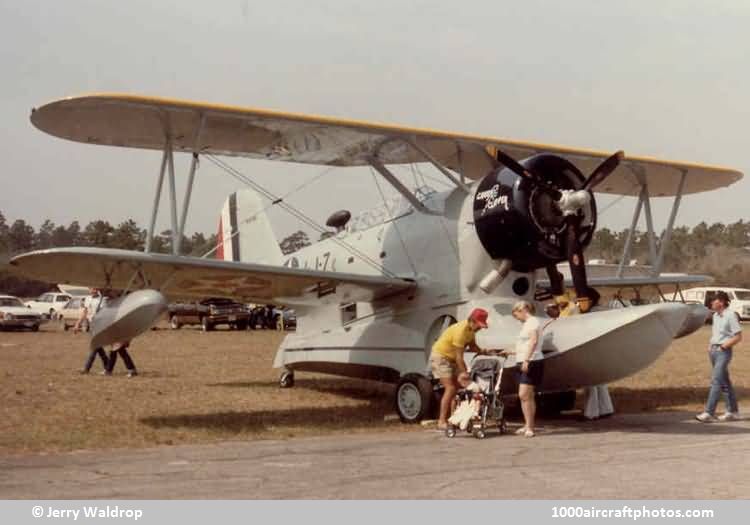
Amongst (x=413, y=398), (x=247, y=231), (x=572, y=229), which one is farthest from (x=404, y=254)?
(x=247, y=231)

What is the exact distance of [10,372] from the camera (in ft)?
57.8

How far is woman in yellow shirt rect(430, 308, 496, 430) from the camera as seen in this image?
10234mm

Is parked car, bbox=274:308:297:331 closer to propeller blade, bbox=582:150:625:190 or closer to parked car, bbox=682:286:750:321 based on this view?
parked car, bbox=682:286:750:321

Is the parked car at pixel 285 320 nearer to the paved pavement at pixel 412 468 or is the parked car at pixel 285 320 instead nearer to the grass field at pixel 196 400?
the grass field at pixel 196 400

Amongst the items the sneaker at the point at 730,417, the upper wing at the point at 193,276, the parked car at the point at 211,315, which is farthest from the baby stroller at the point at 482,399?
the parked car at the point at 211,315

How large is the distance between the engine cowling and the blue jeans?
2.34 metres

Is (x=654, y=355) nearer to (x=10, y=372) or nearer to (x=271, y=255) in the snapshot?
(x=271, y=255)

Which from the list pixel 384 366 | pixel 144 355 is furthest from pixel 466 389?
pixel 144 355

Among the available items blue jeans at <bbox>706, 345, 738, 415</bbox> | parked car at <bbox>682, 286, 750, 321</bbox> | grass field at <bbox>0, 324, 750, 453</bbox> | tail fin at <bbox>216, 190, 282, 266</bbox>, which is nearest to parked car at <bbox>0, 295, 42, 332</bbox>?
grass field at <bbox>0, 324, 750, 453</bbox>

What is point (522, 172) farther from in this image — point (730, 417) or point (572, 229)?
point (730, 417)

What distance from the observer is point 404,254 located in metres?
12.6

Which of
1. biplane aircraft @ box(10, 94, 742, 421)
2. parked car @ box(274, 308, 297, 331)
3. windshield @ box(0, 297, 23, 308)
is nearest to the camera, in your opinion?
biplane aircraft @ box(10, 94, 742, 421)

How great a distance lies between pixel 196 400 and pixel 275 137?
14.1ft

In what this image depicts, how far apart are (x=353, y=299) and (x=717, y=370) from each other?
5386 millimetres
